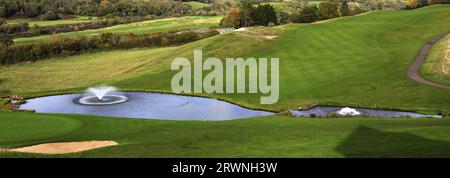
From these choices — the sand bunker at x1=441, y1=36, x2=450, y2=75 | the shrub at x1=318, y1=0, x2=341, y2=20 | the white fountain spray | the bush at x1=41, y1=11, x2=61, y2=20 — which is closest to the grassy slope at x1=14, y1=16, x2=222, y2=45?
the bush at x1=41, y1=11, x2=61, y2=20

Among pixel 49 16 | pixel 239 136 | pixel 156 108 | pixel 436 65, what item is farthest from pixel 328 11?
pixel 49 16

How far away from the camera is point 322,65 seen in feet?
237

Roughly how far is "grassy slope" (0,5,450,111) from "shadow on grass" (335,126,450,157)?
23.5 m

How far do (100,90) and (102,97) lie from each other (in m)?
7.04

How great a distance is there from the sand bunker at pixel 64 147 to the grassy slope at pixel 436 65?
140ft

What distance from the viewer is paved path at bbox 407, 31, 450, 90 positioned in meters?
56.2

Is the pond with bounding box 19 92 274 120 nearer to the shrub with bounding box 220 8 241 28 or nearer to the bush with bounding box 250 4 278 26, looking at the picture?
the bush with bounding box 250 4 278 26

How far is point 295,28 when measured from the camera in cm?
9994

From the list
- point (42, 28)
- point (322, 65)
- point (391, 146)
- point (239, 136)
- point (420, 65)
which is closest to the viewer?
point (391, 146)

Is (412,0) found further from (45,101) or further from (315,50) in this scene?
(45,101)

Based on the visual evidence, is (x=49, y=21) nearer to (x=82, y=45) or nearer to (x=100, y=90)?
(x=82, y=45)

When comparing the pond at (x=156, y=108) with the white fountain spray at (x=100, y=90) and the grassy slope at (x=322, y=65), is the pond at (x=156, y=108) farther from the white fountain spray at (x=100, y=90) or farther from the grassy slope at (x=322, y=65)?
the grassy slope at (x=322, y=65)

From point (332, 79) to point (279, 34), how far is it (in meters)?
33.1
